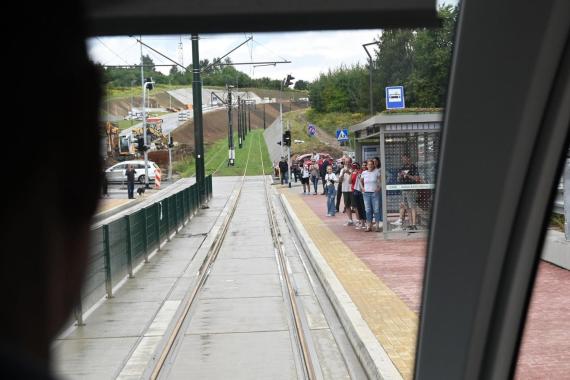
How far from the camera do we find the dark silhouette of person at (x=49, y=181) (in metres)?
0.82

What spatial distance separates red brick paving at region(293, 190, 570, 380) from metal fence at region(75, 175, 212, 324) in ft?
11.1

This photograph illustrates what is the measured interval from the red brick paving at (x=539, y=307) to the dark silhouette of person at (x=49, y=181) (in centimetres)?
210

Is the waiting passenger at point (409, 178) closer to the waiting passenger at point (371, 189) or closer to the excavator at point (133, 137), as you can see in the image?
the waiting passenger at point (371, 189)

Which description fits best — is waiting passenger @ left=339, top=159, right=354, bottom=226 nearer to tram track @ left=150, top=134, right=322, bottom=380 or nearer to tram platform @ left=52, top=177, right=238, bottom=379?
tram track @ left=150, top=134, right=322, bottom=380

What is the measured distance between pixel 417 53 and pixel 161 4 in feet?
3.95

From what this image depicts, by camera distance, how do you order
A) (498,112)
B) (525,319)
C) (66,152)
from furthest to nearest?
(525,319) → (498,112) → (66,152)

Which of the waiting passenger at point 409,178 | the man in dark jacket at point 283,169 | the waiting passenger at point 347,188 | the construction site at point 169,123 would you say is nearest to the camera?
the construction site at point 169,123

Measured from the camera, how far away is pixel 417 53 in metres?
2.81

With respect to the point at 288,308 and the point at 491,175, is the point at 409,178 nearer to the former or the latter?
the point at 288,308

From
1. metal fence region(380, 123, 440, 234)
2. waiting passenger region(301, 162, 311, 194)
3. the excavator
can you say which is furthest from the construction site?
waiting passenger region(301, 162, 311, 194)

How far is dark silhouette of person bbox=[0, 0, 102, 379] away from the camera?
818 mm

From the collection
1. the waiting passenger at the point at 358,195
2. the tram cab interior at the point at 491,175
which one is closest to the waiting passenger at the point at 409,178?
the waiting passenger at the point at 358,195

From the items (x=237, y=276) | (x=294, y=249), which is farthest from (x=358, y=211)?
(x=237, y=276)

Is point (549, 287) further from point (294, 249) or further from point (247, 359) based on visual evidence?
point (294, 249)
